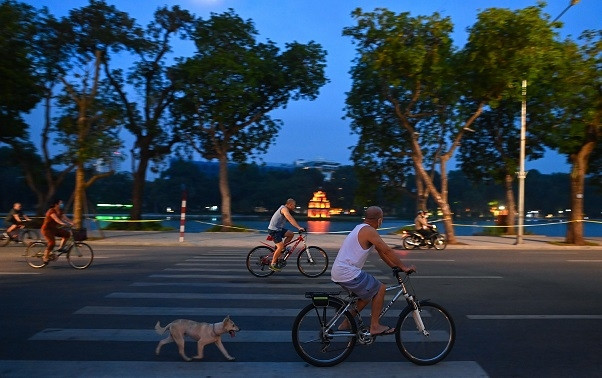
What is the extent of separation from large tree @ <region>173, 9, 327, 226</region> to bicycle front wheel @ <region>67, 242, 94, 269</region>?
15167mm

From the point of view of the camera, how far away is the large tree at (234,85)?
1148 inches

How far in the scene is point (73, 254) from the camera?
14.8m

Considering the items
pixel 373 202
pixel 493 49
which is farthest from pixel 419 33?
pixel 373 202

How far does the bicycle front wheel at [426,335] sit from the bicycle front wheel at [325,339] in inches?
21.3

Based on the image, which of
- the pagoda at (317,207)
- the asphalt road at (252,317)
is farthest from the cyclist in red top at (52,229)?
the pagoda at (317,207)

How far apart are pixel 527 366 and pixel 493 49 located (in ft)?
63.1

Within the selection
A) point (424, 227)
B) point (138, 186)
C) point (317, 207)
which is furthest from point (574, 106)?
point (138, 186)

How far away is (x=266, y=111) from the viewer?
3294 centimetres

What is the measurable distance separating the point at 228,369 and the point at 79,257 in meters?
9.36

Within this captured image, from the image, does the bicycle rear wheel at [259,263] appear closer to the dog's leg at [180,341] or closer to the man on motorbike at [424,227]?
the dog's leg at [180,341]

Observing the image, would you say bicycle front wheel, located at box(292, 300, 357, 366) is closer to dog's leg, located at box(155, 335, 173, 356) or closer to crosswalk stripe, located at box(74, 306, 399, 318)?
dog's leg, located at box(155, 335, 173, 356)

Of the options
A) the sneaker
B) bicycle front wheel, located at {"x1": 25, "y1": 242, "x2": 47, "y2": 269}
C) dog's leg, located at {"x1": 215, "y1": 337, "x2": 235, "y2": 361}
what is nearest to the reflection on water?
the sneaker

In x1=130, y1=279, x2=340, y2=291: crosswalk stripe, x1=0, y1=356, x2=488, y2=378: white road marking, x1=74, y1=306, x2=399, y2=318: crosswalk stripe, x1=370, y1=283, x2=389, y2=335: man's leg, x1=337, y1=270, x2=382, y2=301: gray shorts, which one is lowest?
x1=0, y1=356, x2=488, y2=378: white road marking

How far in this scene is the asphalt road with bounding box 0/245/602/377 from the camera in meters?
6.66
